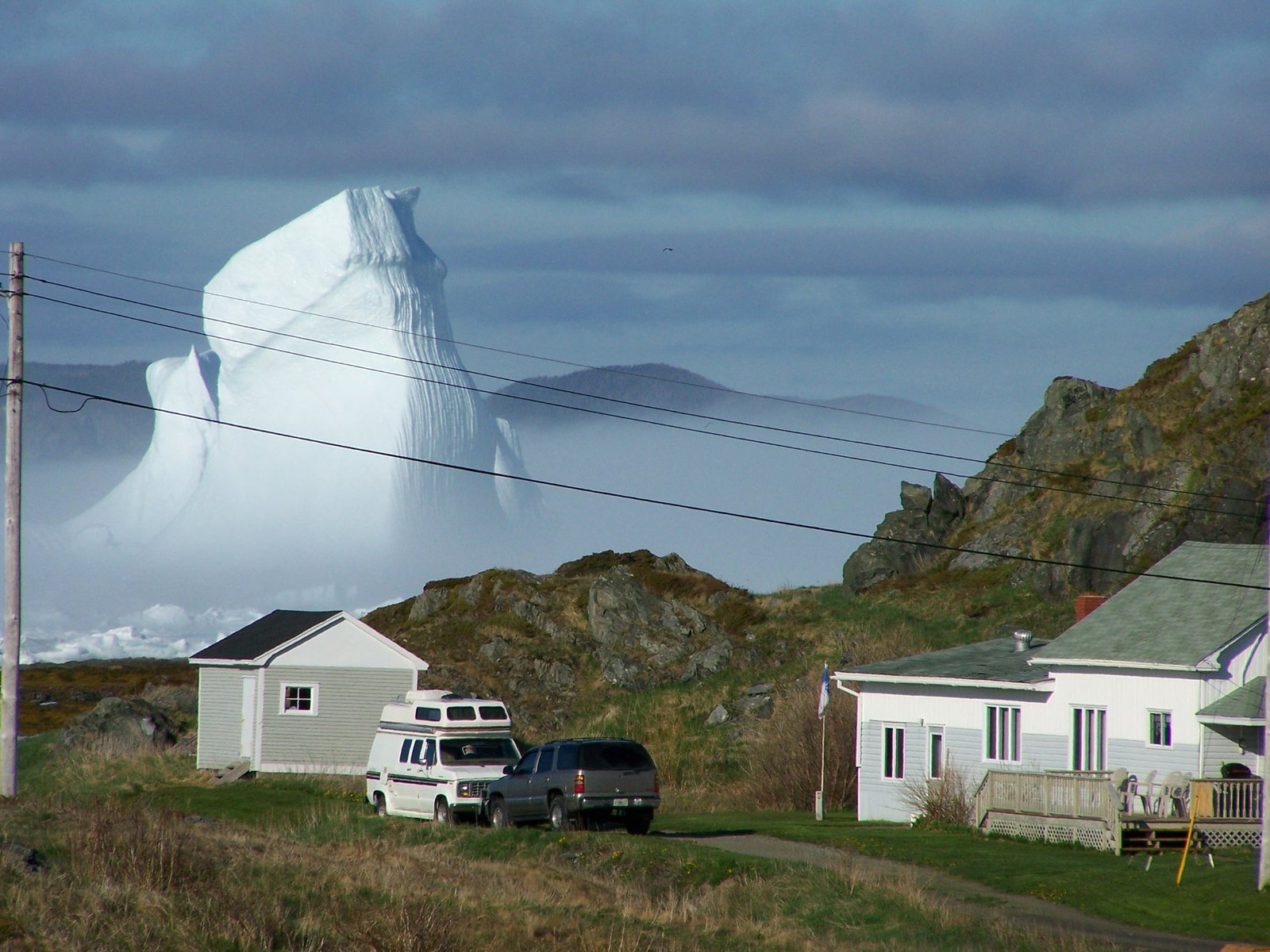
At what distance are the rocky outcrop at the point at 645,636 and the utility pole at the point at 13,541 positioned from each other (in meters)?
40.5

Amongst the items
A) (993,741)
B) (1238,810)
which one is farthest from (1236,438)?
(1238,810)

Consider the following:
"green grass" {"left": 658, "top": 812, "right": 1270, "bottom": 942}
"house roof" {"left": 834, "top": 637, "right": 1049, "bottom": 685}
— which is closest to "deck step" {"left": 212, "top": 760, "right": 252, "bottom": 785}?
"green grass" {"left": 658, "top": 812, "right": 1270, "bottom": 942}

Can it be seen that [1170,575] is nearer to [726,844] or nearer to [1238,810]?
[1238,810]

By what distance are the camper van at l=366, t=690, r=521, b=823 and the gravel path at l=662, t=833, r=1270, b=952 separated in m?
4.79

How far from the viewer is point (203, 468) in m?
88.2

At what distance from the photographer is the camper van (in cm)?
3303

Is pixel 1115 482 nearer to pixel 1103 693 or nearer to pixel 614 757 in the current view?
pixel 1103 693

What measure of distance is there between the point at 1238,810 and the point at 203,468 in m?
70.5

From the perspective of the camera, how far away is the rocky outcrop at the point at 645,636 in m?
Result: 67.3

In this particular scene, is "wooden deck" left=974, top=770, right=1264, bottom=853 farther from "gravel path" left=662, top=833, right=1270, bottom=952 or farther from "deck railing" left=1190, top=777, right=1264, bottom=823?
"gravel path" left=662, top=833, right=1270, bottom=952

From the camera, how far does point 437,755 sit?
33469mm

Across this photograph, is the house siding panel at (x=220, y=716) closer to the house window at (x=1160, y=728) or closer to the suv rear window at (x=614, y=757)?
the suv rear window at (x=614, y=757)

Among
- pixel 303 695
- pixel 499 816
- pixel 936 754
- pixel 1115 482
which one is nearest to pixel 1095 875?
pixel 936 754

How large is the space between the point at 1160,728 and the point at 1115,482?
35443 millimetres
